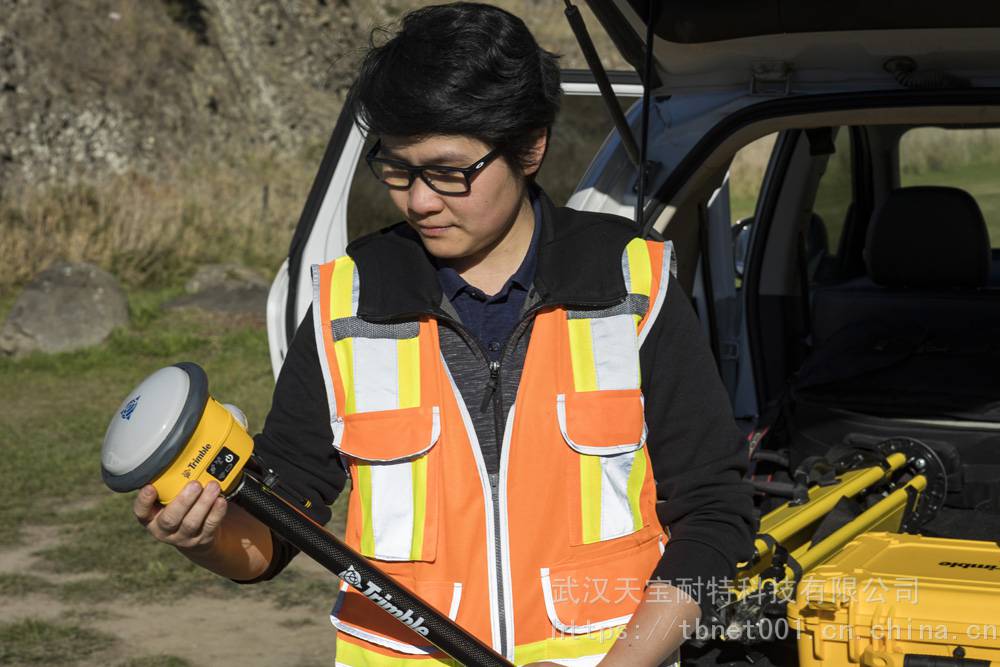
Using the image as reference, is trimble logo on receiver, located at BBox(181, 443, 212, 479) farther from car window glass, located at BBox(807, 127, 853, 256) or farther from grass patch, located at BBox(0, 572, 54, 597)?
grass patch, located at BBox(0, 572, 54, 597)

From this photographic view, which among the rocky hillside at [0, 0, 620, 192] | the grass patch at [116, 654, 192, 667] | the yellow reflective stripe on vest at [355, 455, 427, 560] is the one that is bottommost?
the grass patch at [116, 654, 192, 667]

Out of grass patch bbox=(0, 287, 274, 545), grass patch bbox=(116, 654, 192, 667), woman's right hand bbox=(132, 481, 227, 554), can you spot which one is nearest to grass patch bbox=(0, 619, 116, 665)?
grass patch bbox=(116, 654, 192, 667)

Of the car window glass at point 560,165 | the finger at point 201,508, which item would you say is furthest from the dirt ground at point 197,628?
the finger at point 201,508

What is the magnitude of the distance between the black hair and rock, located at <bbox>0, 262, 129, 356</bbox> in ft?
27.2

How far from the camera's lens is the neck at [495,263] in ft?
6.70

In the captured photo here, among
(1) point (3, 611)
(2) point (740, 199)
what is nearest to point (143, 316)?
(1) point (3, 611)

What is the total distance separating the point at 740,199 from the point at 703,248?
1.35m

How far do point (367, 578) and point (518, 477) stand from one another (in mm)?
262

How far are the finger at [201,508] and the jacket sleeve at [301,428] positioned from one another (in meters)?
0.21

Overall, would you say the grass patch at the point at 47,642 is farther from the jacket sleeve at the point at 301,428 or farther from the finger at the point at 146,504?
the finger at the point at 146,504

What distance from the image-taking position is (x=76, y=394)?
8562mm

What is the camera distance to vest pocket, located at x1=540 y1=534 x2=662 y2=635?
1914 millimetres

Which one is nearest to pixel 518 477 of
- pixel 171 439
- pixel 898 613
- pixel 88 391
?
pixel 171 439

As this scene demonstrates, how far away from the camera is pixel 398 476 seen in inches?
75.9
